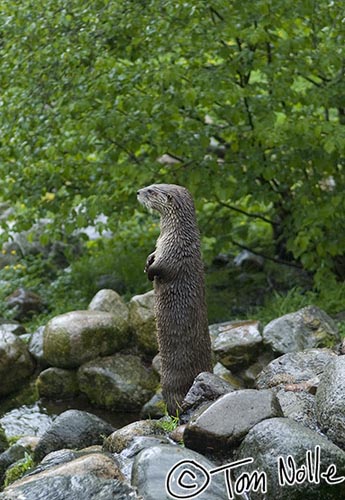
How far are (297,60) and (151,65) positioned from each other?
1514 mm

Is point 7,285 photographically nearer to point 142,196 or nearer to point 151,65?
point 151,65

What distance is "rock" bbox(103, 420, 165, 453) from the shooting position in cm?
498

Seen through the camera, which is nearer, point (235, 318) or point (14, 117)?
point (14, 117)

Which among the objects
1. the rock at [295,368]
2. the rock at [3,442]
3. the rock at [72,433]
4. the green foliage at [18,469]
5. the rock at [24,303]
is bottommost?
the rock at [24,303]

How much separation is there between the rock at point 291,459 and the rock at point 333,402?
12.5 inches

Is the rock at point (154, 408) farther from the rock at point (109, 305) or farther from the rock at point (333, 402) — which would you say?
the rock at point (333, 402)

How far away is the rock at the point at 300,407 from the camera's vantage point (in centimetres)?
501

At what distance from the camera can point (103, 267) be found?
38.3 ft

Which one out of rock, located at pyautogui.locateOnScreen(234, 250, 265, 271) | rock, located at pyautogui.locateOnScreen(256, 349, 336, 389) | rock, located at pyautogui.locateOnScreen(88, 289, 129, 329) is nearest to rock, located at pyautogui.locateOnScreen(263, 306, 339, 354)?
rock, located at pyautogui.locateOnScreen(256, 349, 336, 389)

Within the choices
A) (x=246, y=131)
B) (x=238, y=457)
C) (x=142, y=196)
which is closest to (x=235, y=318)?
(x=246, y=131)

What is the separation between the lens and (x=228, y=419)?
4684 millimetres

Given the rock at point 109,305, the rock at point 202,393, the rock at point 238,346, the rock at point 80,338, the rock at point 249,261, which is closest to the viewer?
the rock at point 202,393

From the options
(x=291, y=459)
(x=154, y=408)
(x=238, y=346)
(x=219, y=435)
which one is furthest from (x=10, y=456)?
(x=291, y=459)

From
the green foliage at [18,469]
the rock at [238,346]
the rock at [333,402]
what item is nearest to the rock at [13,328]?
the rock at [238,346]
